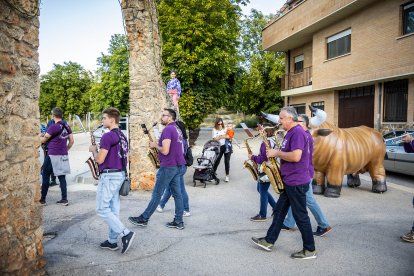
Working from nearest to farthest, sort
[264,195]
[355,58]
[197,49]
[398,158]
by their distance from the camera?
[264,195]
[398,158]
[355,58]
[197,49]

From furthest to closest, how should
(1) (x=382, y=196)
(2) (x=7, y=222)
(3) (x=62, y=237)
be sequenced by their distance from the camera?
(1) (x=382, y=196)
(3) (x=62, y=237)
(2) (x=7, y=222)

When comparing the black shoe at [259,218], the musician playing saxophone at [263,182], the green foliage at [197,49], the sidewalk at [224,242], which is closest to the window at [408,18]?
the green foliage at [197,49]

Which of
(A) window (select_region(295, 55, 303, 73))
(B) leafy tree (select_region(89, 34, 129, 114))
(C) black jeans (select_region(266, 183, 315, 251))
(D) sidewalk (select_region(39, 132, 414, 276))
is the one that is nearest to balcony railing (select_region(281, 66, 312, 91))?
(A) window (select_region(295, 55, 303, 73))

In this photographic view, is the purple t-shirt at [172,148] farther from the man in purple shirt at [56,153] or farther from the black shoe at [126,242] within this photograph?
the man in purple shirt at [56,153]

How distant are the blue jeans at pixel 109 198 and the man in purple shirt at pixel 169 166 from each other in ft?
2.94

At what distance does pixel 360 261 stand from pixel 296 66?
21284 millimetres

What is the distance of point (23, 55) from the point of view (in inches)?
142

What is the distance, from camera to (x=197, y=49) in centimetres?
1859

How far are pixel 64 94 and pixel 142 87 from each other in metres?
41.5

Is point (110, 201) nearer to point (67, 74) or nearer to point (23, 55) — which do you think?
→ point (23, 55)

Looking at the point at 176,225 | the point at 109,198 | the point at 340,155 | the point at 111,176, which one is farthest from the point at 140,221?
the point at 340,155

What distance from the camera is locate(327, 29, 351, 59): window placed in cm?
1716

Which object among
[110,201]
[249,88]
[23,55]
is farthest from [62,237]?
[249,88]

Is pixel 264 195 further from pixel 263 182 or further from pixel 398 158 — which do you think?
pixel 398 158
